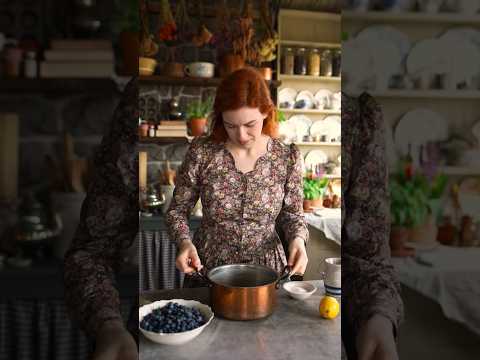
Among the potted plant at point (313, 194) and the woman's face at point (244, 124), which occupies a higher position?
the woman's face at point (244, 124)

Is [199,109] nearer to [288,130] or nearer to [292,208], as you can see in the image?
[288,130]

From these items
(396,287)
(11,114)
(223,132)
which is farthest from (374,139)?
(223,132)

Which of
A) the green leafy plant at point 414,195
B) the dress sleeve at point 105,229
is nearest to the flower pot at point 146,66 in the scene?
the dress sleeve at point 105,229

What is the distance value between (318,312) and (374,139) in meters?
0.29

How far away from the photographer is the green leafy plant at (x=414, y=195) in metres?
0.27

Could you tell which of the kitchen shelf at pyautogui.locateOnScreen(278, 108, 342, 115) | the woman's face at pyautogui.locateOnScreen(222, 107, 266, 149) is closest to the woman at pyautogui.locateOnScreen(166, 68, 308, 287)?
the woman's face at pyautogui.locateOnScreen(222, 107, 266, 149)

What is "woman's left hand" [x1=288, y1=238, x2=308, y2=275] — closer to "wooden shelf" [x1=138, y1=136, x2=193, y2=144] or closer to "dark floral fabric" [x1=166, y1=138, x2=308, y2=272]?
"dark floral fabric" [x1=166, y1=138, x2=308, y2=272]

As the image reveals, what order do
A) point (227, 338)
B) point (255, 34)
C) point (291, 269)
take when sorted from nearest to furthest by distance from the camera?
point (227, 338) → point (291, 269) → point (255, 34)

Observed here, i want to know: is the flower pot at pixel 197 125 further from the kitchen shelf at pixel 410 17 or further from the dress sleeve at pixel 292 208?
the kitchen shelf at pixel 410 17

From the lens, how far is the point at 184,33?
43.2 inches

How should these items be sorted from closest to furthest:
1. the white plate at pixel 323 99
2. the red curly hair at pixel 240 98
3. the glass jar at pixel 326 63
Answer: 1. the red curly hair at pixel 240 98
2. the glass jar at pixel 326 63
3. the white plate at pixel 323 99

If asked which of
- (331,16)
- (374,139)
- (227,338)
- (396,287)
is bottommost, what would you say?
(227,338)

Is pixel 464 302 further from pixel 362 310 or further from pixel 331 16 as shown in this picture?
pixel 331 16

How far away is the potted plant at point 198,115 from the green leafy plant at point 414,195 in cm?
86
